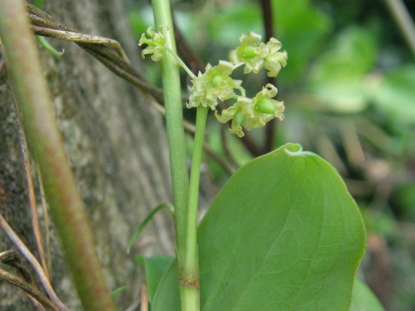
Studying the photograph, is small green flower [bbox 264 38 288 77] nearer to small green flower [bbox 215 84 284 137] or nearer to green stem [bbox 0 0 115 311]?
small green flower [bbox 215 84 284 137]

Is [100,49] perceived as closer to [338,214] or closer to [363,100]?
[338,214]

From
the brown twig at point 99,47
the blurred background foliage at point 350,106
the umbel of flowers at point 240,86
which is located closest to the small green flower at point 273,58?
the umbel of flowers at point 240,86

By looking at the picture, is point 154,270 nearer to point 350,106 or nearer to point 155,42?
point 155,42

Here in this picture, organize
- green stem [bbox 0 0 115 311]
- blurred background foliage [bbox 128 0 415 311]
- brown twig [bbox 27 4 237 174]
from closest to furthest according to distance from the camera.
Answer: green stem [bbox 0 0 115 311] → brown twig [bbox 27 4 237 174] → blurred background foliage [bbox 128 0 415 311]

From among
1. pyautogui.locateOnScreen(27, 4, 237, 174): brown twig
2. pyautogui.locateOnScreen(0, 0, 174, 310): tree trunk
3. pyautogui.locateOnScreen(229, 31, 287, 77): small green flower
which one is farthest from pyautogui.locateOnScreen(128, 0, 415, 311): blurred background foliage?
pyautogui.locateOnScreen(229, 31, 287, 77): small green flower

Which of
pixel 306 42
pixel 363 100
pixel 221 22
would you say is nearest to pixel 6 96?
pixel 221 22

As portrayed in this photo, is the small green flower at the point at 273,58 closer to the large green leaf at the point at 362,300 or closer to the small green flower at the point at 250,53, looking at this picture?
the small green flower at the point at 250,53

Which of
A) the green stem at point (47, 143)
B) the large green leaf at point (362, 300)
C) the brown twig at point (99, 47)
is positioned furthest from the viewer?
the large green leaf at point (362, 300)
